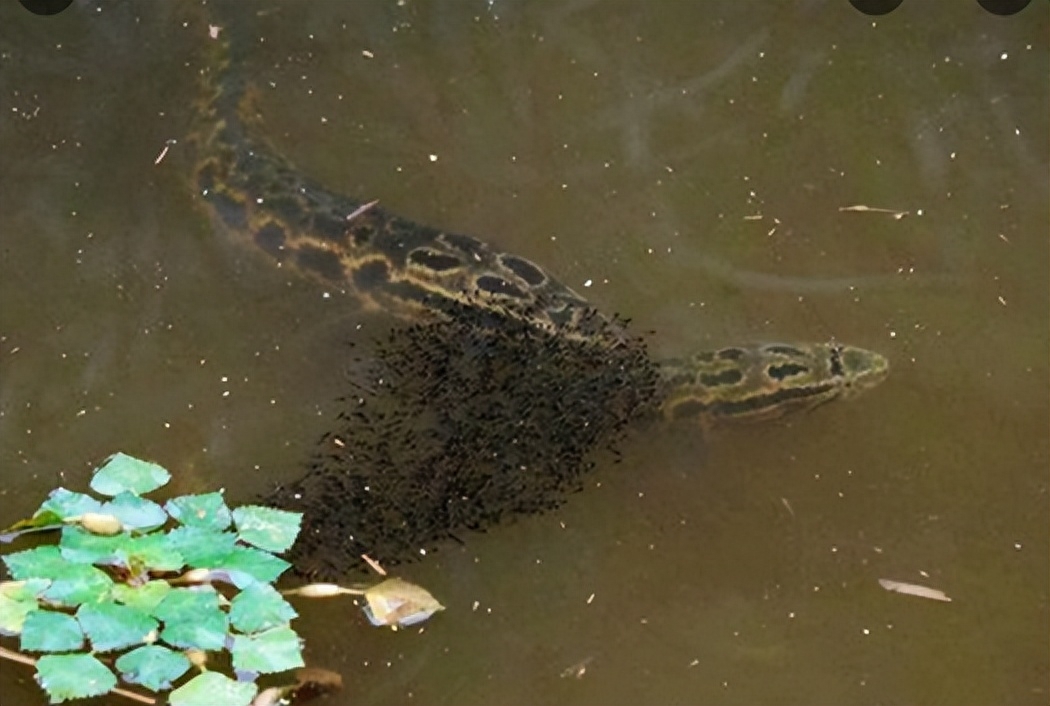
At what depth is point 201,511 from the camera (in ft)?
14.9

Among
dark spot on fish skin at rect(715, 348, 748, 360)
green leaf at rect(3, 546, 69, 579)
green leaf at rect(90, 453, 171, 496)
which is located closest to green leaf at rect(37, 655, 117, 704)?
green leaf at rect(3, 546, 69, 579)

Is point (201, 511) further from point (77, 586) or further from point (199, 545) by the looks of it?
point (77, 586)

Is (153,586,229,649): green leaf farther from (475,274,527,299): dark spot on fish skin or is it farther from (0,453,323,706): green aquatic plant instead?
(475,274,527,299): dark spot on fish skin

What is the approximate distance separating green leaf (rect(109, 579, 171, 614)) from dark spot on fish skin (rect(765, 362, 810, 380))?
256 centimetres

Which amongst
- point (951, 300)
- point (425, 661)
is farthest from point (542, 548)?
point (951, 300)

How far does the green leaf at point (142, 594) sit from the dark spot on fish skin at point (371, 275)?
1518mm

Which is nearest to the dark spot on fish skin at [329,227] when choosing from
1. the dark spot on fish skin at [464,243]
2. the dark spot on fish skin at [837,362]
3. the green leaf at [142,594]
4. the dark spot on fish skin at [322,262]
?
the dark spot on fish skin at [322,262]

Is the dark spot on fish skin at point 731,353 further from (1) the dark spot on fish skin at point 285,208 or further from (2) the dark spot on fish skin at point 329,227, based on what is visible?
(1) the dark spot on fish skin at point 285,208

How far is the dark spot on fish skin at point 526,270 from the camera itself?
522cm

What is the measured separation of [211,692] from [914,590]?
8.95 feet

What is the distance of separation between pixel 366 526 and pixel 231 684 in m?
0.80

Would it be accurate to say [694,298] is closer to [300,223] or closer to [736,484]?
[736,484]

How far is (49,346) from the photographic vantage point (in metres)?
5.02

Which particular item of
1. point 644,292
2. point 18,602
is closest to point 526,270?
point 644,292
